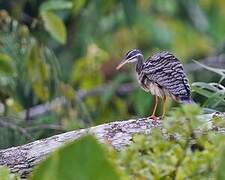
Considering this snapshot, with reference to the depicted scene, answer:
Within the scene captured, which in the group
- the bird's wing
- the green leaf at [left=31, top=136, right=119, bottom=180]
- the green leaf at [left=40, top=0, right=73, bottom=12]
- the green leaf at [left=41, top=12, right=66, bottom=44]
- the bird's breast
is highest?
the green leaf at [left=31, top=136, right=119, bottom=180]

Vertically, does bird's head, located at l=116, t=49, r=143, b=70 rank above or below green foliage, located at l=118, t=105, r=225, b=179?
below

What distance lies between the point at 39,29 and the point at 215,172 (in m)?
7.63

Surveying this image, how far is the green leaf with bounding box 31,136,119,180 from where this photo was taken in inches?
147

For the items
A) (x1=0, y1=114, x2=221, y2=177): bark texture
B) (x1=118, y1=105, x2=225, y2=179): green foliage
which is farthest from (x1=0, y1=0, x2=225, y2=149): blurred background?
(x1=118, y1=105, x2=225, y2=179): green foliage

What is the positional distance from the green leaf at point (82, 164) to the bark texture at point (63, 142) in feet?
6.77

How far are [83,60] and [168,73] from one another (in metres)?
5.99

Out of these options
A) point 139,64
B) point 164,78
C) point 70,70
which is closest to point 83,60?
point 70,70

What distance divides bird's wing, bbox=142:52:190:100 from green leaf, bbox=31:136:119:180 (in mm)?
3149

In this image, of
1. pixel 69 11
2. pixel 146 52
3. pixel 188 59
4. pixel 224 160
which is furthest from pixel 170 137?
pixel 146 52

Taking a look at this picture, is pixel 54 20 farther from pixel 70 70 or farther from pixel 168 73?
pixel 70 70

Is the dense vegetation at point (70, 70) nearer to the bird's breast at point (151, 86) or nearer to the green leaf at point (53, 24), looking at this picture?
the green leaf at point (53, 24)

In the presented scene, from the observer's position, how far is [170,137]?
497 centimetres

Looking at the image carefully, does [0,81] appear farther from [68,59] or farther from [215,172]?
[215,172]

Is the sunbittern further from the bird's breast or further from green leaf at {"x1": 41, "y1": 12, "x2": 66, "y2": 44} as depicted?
green leaf at {"x1": 41, "y1": 12, "x2": 66, "y2": 44}
